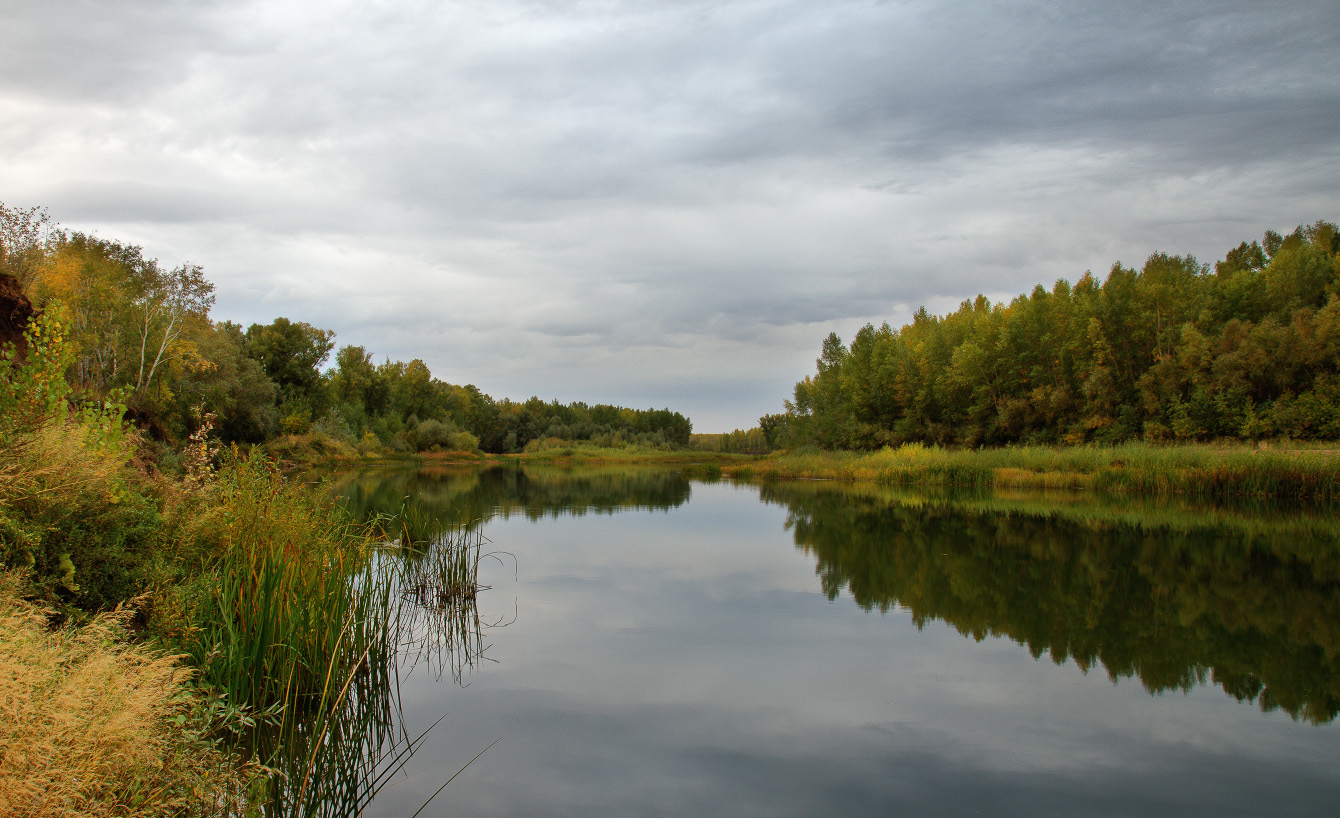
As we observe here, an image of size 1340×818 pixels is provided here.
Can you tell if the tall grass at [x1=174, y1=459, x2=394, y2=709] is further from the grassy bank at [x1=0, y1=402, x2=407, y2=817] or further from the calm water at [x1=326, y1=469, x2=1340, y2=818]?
the calm water at [x1=326, y1=469, x2=1340, y2=818]

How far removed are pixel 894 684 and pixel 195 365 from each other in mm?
30389

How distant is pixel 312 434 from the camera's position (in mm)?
41031

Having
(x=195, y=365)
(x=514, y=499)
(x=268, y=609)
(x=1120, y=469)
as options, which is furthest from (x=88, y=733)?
(x=195, y=365)

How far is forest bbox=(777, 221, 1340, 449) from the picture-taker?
2986cm

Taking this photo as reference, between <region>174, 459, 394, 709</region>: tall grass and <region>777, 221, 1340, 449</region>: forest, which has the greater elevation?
<region>777, 221, 1340, 449</region>: forest

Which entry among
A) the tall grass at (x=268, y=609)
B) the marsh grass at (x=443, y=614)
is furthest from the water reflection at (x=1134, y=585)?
the tall grass at (x=268, y=609)

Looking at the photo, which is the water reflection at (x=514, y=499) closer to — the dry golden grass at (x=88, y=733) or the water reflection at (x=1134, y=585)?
the water reflection at (x=1134, y=585)

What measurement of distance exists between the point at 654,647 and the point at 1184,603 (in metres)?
6.83

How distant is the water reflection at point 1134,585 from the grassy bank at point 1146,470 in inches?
158

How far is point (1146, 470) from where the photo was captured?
23.9 meters

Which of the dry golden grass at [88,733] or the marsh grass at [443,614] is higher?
the dry golden grass at [88,733]

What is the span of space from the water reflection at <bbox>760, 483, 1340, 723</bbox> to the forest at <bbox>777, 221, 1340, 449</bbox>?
15.0m

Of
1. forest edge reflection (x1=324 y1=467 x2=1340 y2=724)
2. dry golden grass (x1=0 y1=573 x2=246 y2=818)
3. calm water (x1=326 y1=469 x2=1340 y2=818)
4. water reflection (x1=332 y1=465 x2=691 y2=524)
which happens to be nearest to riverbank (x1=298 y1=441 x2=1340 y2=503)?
forest edge reflection (x1=324 y1=467 x2=1340 y2=724)

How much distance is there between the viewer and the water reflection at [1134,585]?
23.4 feet
